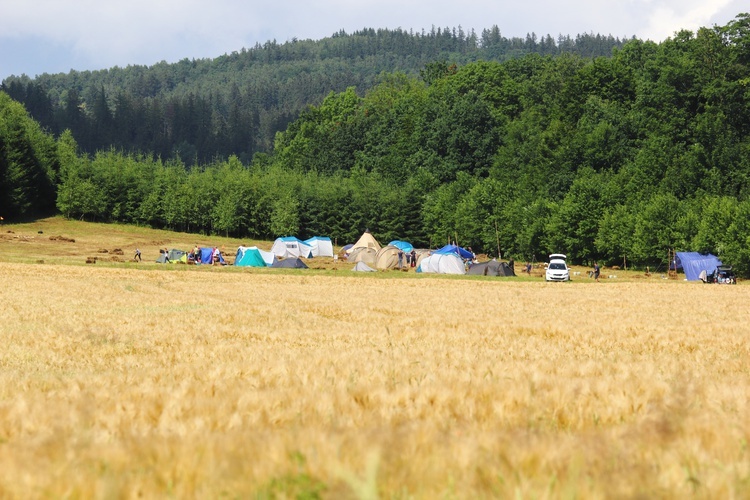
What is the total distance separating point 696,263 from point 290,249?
206 ft

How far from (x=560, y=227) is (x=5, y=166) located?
322ft

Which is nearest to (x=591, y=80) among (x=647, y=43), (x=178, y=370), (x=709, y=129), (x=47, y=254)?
(x=647, y=43)

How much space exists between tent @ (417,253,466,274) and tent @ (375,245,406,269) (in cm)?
1082

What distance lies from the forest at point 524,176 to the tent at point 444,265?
80.0 feet

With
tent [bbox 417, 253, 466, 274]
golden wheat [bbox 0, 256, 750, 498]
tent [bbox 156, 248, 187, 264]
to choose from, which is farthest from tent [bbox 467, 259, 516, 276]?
golden wheat [bbox 0, 256, 750, 498]

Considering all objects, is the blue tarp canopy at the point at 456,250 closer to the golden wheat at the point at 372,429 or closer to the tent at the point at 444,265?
the tent at the point at 444,265

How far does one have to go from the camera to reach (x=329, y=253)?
128 meters

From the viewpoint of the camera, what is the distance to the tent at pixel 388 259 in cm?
10281

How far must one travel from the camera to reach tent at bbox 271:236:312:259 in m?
119

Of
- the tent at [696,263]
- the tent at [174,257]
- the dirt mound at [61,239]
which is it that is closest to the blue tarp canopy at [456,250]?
the tent at [696,263]

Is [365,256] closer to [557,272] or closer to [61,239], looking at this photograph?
[557,272]

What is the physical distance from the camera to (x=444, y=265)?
90.6 m

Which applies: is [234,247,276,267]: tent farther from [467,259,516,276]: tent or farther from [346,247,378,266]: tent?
[467,259,516,276]: tent

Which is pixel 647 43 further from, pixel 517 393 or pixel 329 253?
pixel 517 393
